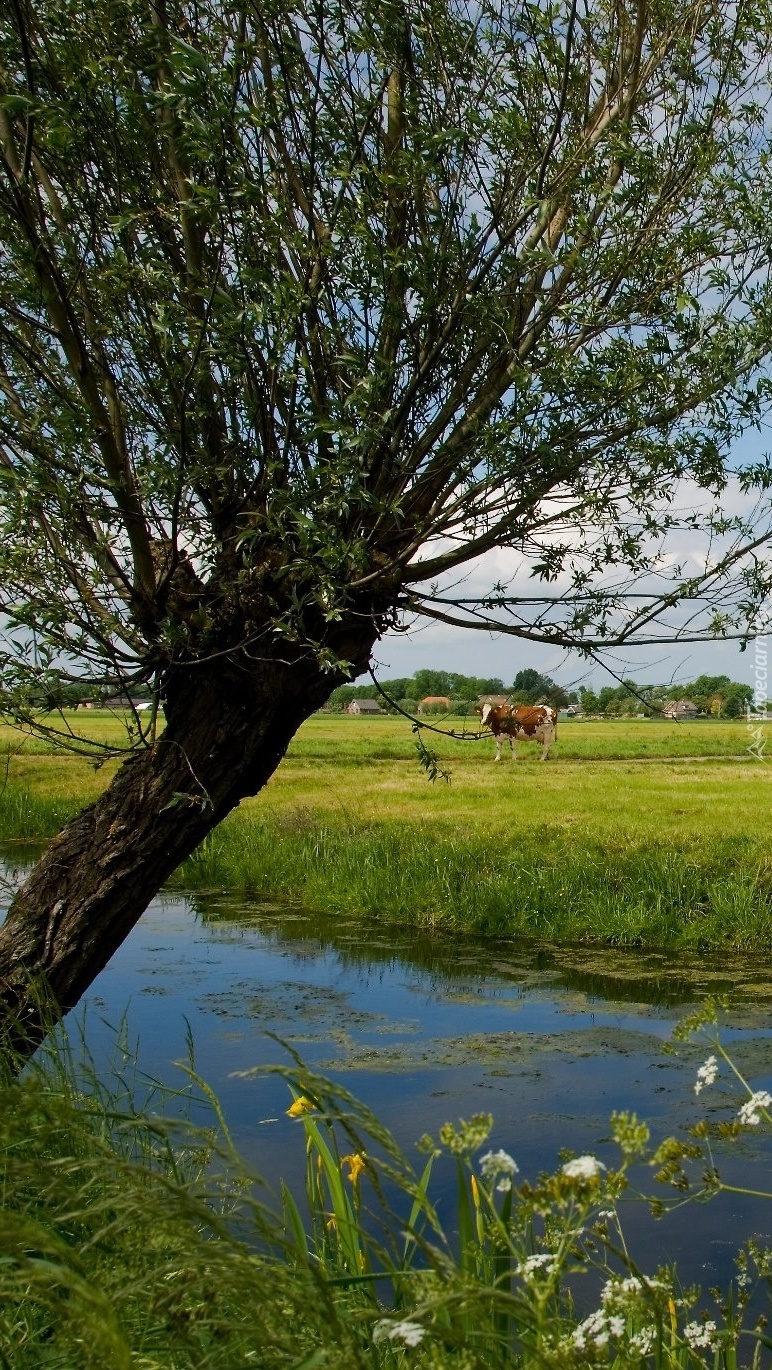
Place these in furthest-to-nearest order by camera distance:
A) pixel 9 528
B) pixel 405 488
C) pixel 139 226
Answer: pixel 405 488
pixel 139 226
pixel 9 528

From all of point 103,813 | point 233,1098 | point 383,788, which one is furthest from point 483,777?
point 103,813

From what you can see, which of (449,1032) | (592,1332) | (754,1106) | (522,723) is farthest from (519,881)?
(522,723)

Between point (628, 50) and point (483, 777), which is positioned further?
point (483, 777)

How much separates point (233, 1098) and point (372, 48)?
632 centimetres

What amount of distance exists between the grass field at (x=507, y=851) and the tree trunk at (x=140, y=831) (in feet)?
18.9

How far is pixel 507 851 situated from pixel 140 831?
11.6m

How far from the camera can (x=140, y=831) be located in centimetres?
594

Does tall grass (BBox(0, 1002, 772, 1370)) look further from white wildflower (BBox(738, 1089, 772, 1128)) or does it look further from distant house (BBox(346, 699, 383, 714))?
distant house (BBox(346, 699, 383, 714))

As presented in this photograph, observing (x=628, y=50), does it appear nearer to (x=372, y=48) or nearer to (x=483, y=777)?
(x=372, y=48)

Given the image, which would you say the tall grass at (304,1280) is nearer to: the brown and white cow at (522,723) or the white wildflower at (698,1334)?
the white wildflower at (698,1334)

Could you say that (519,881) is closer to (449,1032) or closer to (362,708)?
(449,1032)

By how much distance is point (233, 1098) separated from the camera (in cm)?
812

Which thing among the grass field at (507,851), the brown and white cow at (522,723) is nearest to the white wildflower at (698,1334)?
the grass field at (507,851)

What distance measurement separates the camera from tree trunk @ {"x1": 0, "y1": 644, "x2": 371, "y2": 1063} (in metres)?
5.91
